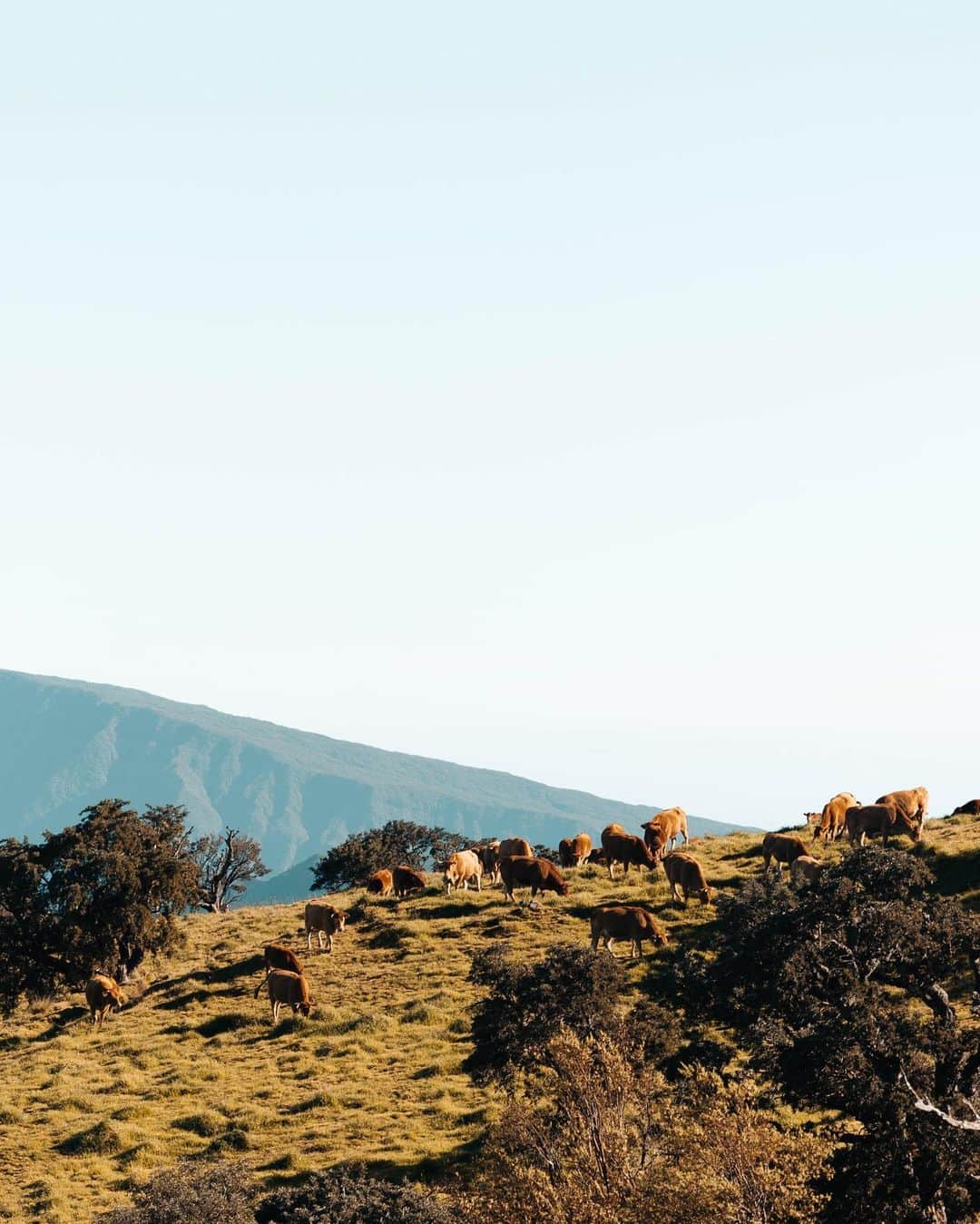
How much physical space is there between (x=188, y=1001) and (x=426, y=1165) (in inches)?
721

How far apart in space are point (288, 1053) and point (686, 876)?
16.7 m

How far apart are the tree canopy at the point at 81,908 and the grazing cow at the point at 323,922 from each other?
5378 mm

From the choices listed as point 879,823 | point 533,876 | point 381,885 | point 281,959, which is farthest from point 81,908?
point 879,823

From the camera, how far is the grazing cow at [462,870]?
56.1 metres

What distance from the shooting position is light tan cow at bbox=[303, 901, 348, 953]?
50562 millimetres

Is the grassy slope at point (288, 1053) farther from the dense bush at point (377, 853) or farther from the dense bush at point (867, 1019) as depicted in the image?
the dense bush at point (377, 853)

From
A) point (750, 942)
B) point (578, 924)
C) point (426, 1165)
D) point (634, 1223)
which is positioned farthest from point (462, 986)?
point (634, 1223)

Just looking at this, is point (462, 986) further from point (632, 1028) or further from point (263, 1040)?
point (632, 1028)

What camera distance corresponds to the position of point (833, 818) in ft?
189

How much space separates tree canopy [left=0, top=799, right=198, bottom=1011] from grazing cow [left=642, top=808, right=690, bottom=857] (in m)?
20.3

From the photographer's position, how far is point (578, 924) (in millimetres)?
47812

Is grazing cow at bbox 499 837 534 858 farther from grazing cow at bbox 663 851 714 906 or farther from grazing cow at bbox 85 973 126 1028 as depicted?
grazing cow at bbox 85 973 126 1028

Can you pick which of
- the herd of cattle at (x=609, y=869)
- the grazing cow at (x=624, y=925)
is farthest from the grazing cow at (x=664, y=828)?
the grazing cow at (x=624, y=925)

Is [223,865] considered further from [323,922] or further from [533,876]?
[533,876]
